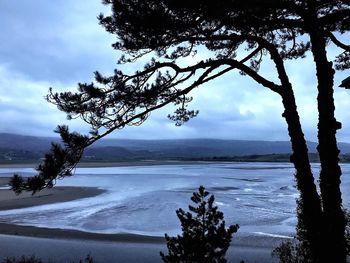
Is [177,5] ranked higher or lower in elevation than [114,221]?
higher

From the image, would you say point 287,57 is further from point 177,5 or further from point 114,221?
point 114,221

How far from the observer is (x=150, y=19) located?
21.7ft

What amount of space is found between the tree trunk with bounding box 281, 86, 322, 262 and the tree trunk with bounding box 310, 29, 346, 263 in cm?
25

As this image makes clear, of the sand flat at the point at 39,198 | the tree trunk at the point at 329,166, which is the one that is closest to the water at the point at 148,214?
the sand flat at the point at 39,198

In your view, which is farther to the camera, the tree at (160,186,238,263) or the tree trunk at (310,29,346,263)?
the tree trunk at (310,29,346,263)

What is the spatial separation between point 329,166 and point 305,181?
0.55 m

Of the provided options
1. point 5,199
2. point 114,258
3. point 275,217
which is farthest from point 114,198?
point 114,258

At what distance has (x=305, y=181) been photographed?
6.46 meters

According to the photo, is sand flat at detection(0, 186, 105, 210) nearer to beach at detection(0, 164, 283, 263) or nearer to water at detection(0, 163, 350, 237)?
water at detection(0, 163, 350, 237)

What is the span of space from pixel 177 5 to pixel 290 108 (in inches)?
90.8

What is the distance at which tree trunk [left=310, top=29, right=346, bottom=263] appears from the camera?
19.5 feet

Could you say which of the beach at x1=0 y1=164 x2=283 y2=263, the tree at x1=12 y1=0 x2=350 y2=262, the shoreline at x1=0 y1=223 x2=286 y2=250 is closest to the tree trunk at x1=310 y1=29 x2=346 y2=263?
the tree at x1=12 y1=0 x2=350 y2=262

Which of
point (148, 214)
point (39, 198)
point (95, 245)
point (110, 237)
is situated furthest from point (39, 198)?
point (95, 245)

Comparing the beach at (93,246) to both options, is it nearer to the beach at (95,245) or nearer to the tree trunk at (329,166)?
the beach at (95,245)
